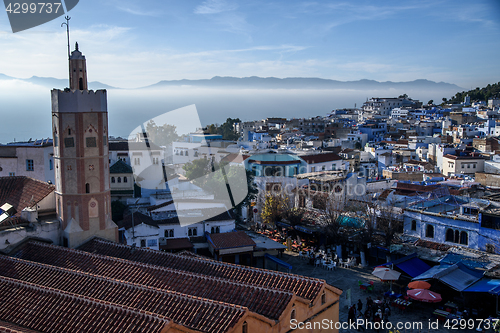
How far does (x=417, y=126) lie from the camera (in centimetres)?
6838

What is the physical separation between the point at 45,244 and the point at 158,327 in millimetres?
7663

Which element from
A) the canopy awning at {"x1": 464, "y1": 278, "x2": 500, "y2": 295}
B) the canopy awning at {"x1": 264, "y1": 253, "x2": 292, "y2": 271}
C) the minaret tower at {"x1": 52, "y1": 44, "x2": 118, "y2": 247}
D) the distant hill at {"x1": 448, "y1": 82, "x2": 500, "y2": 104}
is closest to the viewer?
the minaret tower at {"x1": 52, "y1": 44, "x2": 118, "y2": 247}

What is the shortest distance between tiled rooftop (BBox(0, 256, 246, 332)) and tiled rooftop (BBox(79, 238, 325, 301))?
2.00m

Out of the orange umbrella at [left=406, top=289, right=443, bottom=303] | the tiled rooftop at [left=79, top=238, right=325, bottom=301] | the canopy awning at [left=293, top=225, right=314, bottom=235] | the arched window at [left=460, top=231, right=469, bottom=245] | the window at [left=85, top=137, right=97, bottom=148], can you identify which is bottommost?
the orange umbrella at [left=406, top=289, right=443, bottom=303]

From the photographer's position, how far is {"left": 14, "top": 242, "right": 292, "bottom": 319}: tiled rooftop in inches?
392

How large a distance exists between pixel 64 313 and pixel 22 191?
8800 millimetres

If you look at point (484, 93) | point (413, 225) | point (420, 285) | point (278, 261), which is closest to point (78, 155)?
point (278, 261)

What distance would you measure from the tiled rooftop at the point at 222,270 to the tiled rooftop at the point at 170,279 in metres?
0.28

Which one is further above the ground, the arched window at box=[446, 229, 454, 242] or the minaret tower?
the minaret tower

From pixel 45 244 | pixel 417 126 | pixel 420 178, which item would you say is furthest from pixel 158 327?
pixel 417 126

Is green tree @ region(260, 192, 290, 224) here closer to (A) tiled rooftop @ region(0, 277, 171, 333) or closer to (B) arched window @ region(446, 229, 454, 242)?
(B) arched window @ region(446, 229, 454, 242)

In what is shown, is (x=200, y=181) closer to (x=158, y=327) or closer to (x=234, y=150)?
(x=234, y=150)

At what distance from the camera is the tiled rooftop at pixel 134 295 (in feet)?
28.9

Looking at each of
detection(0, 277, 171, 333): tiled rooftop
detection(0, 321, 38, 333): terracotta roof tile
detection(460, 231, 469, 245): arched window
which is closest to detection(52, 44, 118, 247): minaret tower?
detection(0, 277, 171, 333): tiled rooftop
